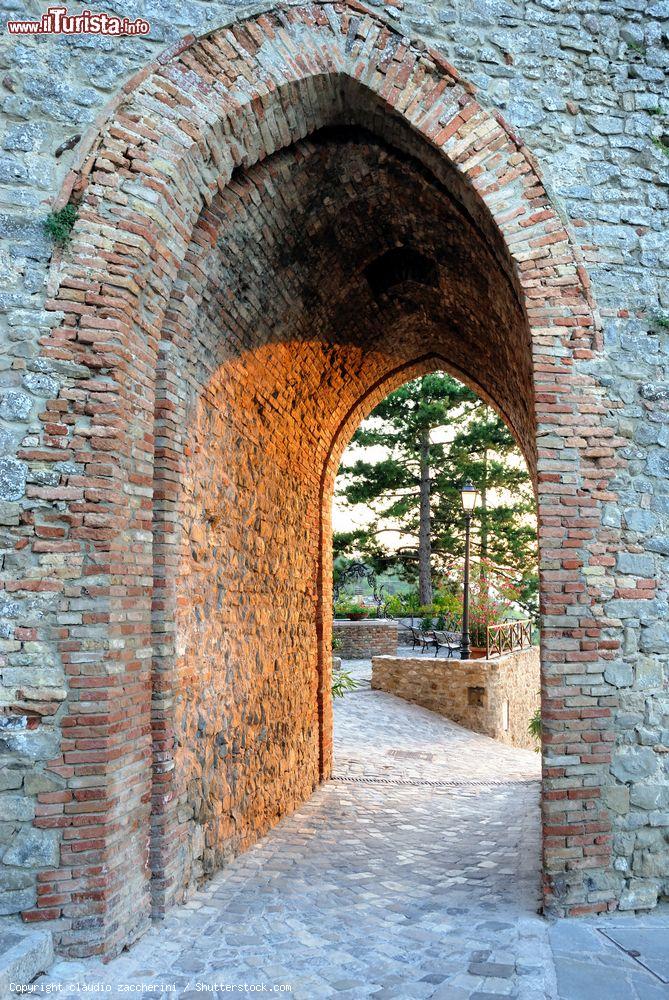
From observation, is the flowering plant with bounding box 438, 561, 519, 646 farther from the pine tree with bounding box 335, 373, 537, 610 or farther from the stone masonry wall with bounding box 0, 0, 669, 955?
the stone masonry wall with bounding box 0, 0, 669, 955

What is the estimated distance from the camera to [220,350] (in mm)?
5242

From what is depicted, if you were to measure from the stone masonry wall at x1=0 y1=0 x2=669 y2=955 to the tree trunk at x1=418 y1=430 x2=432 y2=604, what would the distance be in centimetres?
1638

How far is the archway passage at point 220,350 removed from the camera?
3824mm

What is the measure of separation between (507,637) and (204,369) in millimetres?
11551

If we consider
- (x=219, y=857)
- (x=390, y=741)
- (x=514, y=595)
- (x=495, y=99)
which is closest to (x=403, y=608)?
(x=514, y=595)

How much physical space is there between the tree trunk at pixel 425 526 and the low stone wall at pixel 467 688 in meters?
6.27

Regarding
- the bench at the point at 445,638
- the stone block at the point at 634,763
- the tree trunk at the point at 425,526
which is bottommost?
the bench at the point at 445,638

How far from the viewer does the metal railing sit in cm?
1405

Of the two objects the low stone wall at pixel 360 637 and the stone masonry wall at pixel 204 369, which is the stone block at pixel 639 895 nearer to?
the stone masonry wall at pixel 204 369

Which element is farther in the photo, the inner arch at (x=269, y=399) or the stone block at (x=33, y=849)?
the inner arch at (x=269, y=399)

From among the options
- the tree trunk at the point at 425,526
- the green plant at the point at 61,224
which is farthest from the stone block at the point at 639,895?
the tree trunk at the point at 425,526

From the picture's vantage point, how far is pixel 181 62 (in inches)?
164

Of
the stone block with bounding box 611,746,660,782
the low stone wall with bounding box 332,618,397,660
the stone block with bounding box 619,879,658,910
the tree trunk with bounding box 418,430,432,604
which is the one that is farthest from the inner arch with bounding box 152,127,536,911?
the tree trunk with bounding box 418,430,432,604

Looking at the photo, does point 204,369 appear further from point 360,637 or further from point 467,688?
point 360,637
